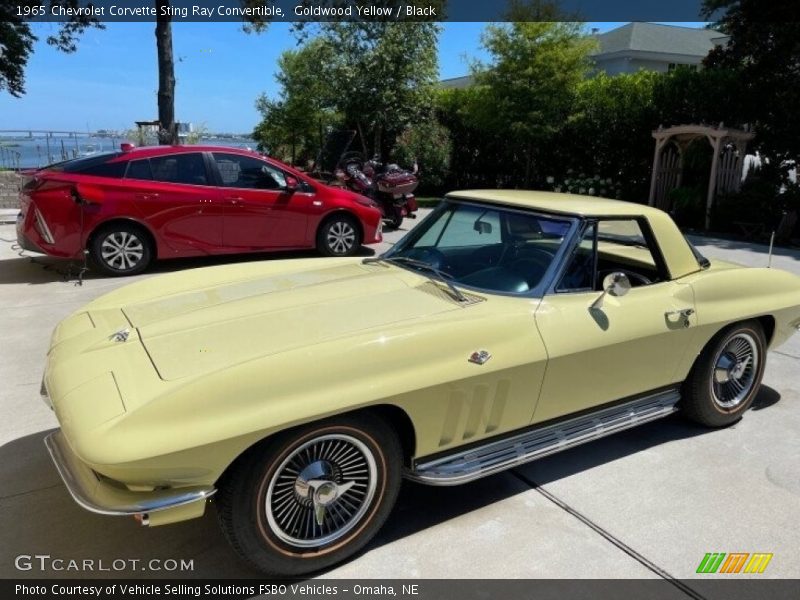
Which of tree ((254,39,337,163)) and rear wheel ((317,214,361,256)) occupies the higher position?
tree ((254,39,337,163))

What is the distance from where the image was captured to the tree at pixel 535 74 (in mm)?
13984

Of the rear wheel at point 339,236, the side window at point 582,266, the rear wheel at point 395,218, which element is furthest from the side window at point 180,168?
the side window at point 582,266

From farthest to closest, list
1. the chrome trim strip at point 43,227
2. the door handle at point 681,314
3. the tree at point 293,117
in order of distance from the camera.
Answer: the tree at point 293,117, the chrome trim strip at point 43,227, the door handle at point 681,314

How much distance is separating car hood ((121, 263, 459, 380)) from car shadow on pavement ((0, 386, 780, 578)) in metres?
0.85

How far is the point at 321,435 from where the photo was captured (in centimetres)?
238

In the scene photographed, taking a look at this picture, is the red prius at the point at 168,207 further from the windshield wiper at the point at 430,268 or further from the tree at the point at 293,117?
the tree at the point at 293,117

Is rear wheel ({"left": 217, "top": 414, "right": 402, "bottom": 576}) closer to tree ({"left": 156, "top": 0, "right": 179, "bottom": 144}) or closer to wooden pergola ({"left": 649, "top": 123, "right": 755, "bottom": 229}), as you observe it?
tree ({"left": 156, "top": 0, "right": 179, "bottom": 144})

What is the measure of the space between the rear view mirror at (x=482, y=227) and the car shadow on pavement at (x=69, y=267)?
4.08 m

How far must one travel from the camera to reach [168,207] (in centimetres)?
745

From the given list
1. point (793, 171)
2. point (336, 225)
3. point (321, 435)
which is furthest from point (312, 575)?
point (793, 171)

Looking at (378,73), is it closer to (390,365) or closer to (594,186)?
(594,186)

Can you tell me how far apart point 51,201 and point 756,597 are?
7335 mm

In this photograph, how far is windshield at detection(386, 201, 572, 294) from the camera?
326 cm

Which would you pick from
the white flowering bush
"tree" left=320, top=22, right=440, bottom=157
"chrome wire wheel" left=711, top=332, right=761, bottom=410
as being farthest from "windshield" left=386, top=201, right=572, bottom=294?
"tree" left=320, top=22, right=440, bottom=157
